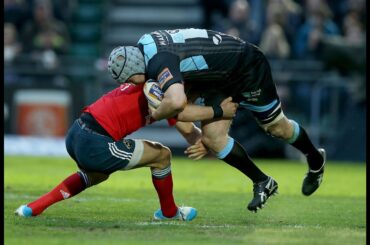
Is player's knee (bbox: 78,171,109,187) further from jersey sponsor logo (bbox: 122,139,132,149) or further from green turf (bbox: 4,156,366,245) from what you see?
jersey sponsor logo (bbox: 122,139,132,149)

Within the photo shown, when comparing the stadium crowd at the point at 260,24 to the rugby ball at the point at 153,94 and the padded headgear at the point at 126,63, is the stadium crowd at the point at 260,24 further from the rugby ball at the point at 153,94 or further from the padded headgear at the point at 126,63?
the rugby ball at the point at 153,94

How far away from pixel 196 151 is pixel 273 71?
10.1m

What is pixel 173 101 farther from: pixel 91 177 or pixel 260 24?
pixel 260 24

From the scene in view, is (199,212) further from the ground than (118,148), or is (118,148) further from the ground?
(118,148)

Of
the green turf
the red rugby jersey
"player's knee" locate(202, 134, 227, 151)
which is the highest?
the red rugby jersey

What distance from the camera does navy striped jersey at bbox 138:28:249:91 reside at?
9.29 metres

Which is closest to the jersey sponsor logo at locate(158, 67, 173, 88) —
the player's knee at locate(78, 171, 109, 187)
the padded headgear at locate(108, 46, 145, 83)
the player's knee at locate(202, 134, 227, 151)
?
the padded headgear at locate(108, 46, 145, 83)

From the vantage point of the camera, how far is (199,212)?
10.4 metres

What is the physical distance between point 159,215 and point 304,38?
11510 millimetres

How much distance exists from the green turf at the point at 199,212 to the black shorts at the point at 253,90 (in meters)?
0.97

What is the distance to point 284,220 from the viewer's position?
9859 millimetres

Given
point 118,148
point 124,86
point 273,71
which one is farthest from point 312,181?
point 273,71

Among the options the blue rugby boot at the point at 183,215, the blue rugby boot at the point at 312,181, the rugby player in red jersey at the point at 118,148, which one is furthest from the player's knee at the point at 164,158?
the blue rugby boot at the point at 312,181

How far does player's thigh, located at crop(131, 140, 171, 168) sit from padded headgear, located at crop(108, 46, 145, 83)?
1.95ft
